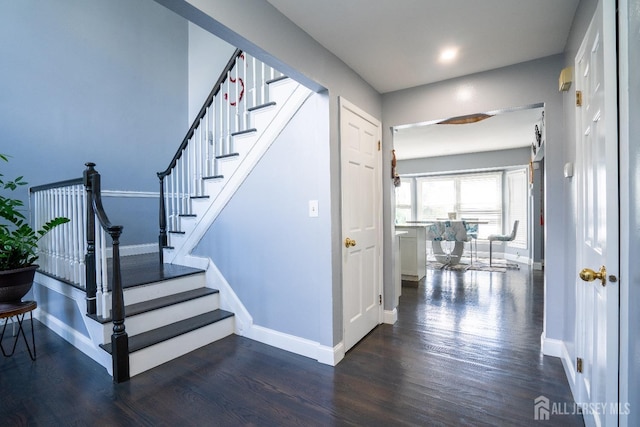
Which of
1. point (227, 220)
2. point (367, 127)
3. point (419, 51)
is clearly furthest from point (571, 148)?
point (227, 220)

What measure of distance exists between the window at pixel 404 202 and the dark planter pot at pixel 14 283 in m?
7.50

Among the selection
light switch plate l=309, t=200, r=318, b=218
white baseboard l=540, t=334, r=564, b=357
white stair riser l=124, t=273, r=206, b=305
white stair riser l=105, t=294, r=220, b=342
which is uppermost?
light switch plate l=309, t=200, r=318, b=218

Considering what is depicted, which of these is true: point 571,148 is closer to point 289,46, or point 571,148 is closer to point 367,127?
point 367,127

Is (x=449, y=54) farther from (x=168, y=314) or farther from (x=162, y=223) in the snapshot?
(x=162, y=223)

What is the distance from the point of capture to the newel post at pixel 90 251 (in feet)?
7.39

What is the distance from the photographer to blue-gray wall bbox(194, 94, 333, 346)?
90.4 inches

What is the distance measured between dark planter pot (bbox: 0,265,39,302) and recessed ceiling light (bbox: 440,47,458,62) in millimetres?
3625

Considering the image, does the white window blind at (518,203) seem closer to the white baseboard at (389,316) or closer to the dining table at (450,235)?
the dining table at (450,235)

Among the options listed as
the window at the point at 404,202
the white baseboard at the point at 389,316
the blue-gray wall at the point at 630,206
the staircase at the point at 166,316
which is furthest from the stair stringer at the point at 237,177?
the window at the point at 404,202

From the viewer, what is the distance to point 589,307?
1.48 metres

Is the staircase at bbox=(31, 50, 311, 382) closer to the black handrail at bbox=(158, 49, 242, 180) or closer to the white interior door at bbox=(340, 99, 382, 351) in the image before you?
the black handrail at bbox=(158, 49, 242, 180)

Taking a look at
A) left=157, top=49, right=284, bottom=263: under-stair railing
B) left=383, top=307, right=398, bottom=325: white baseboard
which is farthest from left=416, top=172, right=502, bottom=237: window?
left=157, top=49, right=284, bottom=263: under-stair railing

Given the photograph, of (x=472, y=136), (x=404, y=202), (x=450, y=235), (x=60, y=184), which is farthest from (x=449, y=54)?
(x=404, y=202)

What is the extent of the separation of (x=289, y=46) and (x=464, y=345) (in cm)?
268
